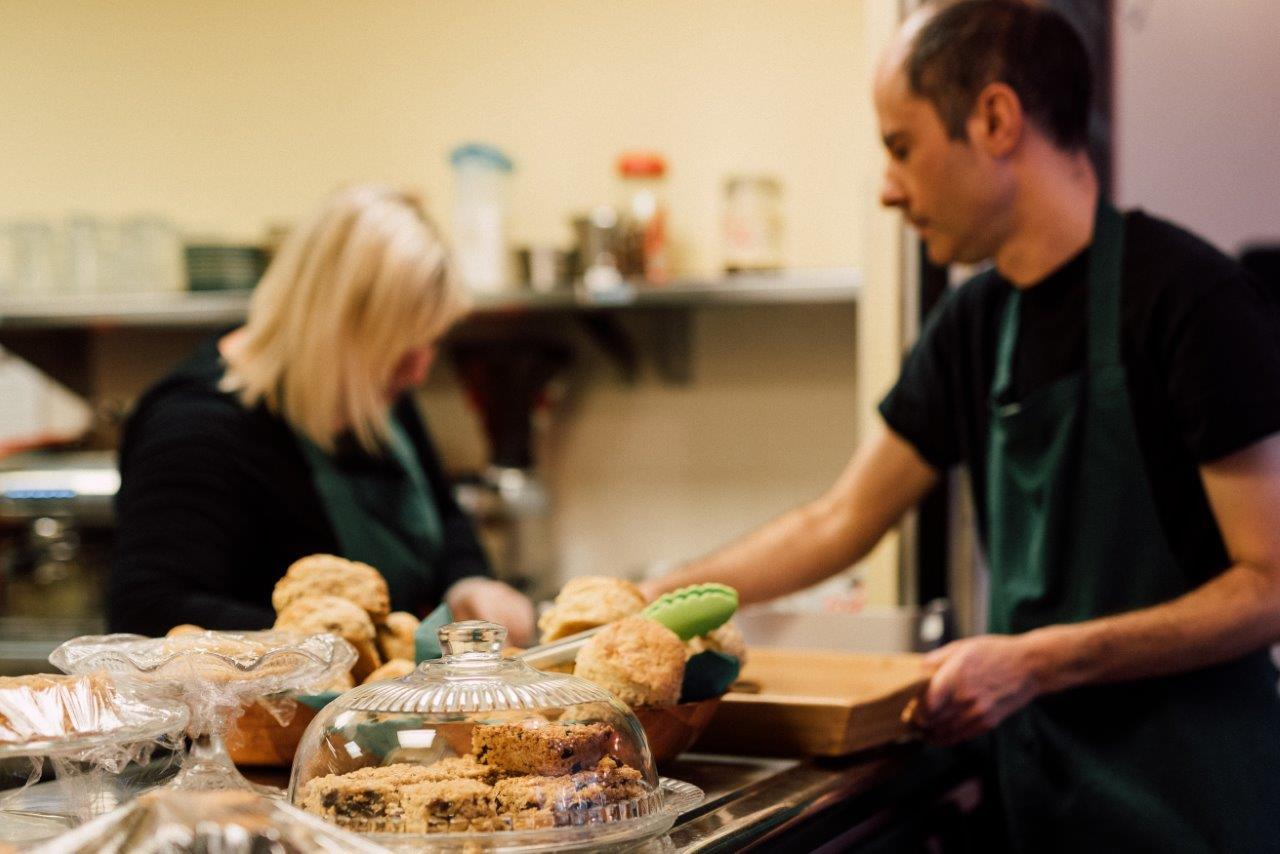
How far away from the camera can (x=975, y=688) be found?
5.33 feet

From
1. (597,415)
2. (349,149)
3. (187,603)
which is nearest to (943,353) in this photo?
(187,603)

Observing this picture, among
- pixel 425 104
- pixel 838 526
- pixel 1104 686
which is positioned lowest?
pixel 1104 686

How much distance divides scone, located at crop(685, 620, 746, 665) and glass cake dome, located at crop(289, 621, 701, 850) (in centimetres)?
31

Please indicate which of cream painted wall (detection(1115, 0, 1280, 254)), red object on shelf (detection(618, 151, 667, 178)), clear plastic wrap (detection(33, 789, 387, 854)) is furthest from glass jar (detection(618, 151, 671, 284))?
clear plastic wrap (detection(33, 789, 387, 854))

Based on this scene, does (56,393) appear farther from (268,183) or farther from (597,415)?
(597,415)

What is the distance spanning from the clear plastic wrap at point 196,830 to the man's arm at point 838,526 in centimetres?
138

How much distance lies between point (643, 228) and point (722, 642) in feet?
7.13

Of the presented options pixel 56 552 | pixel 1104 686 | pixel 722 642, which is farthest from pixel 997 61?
pixel 56 552

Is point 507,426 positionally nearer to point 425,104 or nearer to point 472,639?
point 425,104

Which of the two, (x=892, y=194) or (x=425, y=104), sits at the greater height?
(x=425, y=104)

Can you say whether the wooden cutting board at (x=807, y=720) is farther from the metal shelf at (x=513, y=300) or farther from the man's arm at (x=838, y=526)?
the metal shelf at (x=513, y=300)

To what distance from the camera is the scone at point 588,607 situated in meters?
1.41

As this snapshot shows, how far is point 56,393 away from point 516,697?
362 cm

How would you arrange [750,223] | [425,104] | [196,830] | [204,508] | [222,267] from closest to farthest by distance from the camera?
1. [196,830]
2. [204,508]
3. [750,223]
4. [222,267]
5. [425,104]
